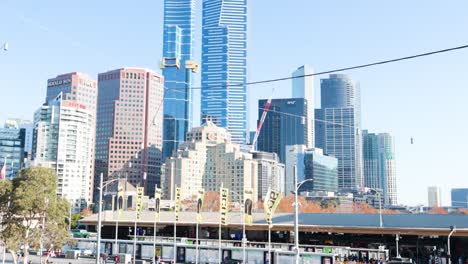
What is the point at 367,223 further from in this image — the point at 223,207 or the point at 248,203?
the point at 248,203

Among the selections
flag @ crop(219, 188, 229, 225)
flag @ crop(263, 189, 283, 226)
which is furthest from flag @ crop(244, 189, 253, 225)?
flag @ crop(263, 189, 283, 226)

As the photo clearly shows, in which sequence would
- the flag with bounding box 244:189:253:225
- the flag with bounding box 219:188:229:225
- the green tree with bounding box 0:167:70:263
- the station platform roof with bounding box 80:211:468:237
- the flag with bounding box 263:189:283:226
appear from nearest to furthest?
the flag with bounding box 263:189:283:226
the green tree with bounding box 0:167:70:263
the flag with bounding box 244:189:253:225
the flag with bounding box 219:188:229:225
the station platform roof with bounding box 80:211:468:237

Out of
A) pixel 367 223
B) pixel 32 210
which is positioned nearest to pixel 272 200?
pixel 32 210

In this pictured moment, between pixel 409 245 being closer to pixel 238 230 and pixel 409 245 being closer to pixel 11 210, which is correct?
pixel 238 230

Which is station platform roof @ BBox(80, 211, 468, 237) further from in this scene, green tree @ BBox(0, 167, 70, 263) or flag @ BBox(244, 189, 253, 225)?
green tree @ BBox(0, 167, 70, 263)

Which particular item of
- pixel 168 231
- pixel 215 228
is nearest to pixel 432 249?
pixel 215 228

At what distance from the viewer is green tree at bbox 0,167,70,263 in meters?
45.8

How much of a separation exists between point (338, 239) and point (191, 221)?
24146mm

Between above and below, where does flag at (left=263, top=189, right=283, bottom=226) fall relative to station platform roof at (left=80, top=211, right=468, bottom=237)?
above

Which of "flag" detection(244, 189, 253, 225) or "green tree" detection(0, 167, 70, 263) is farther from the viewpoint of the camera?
"flag" detection(244, 189, 253, 225)

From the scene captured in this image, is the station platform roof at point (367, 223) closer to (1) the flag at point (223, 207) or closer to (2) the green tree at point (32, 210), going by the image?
(1) the flag at point (223, 207)

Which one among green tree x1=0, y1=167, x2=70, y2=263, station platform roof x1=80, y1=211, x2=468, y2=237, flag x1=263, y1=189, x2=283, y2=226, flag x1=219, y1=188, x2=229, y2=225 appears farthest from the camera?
station platform roof x1=80, y1=211, x2=468, y2=237

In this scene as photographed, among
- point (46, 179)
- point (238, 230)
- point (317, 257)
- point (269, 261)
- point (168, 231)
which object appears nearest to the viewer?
point (46, 179)

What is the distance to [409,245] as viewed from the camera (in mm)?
76750
